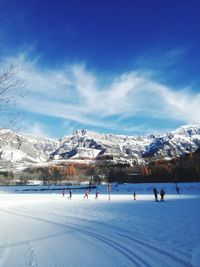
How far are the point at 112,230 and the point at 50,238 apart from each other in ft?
12.2

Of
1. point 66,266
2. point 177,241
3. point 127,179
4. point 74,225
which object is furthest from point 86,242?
point 127,179

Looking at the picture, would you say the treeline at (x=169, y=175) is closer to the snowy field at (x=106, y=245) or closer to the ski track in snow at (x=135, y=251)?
the snowy field at (x=106, y=245)

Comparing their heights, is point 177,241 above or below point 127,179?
below

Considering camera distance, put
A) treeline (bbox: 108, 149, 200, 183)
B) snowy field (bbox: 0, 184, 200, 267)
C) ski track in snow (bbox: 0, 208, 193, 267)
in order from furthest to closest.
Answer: treeline (bbox: 108, 149, 200, 183), snowy field (bbox: 0, 184, 200, 267), ski track in snow (bbox: 0, 208, 193, 267)

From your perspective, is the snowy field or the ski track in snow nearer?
the ski track in snow

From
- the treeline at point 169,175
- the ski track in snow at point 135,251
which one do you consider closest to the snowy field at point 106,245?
the ski track in snow at point 135,251

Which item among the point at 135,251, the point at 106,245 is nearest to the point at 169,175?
the point at 106,245

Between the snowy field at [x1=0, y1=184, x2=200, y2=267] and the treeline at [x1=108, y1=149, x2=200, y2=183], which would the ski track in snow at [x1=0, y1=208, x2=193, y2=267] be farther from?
the treeline at [x1=108, y1=149, x2=200, y2=183]

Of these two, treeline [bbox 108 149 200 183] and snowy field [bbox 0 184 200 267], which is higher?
treeline [bbox 108 149 200 183]

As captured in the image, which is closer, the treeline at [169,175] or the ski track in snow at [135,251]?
the ski track in snow at [135,251]

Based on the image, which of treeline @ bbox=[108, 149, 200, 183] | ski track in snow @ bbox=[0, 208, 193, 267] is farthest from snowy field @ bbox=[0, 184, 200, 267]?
treeline @ bbox=[108, 149, 200, 183]

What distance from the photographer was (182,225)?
2134 cm

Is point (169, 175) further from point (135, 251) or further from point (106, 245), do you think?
point (135, 251)

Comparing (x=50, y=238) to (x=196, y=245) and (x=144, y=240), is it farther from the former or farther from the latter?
(x=196, y=245)
